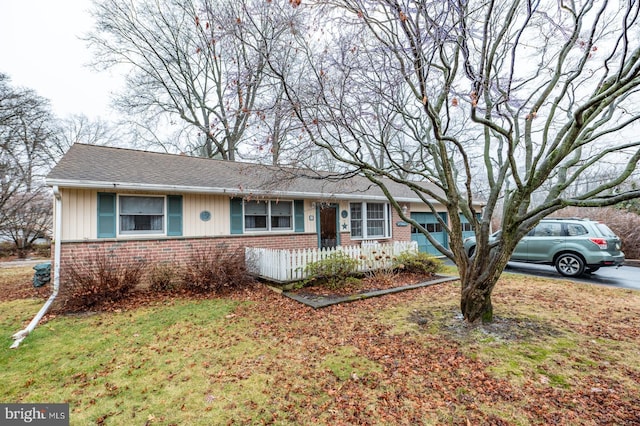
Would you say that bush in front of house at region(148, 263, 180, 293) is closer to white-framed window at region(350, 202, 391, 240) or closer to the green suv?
white-framed window at region(350, 202, 391, 240)

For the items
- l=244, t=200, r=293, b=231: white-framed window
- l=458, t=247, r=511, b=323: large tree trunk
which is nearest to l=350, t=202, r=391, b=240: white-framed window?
l=244, t=200, r=293, b=231: white-framed window

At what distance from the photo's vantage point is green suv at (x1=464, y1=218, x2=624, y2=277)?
798 centimetres

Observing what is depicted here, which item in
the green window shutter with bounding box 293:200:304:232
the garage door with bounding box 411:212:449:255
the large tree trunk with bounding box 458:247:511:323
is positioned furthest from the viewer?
the garage door with bounding box 411:212:449:255

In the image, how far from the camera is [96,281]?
5.84m

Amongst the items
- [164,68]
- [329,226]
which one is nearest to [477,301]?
[329,226]

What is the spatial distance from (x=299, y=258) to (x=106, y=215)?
4685 mm

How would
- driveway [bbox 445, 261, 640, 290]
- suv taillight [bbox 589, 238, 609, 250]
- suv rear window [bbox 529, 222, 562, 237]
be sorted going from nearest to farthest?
driveway [bbox 445, 261, 640, 290]
suv taillight [bbox 589, 238, 609, 250]
suv rear window [bbox 529, 222, 562, 237]

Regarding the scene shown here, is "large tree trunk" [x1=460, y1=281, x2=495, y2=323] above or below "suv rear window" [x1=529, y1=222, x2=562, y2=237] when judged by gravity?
below

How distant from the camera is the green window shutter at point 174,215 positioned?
7531mm

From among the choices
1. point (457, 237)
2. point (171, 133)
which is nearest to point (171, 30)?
point (171, 133)

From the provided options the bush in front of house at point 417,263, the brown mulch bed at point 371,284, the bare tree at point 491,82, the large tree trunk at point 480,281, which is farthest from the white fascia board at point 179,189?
the large tree trunk at point 480,281

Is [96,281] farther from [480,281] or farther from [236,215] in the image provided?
[480,281]

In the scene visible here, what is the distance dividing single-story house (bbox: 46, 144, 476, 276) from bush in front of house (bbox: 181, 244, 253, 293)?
0.70 metres

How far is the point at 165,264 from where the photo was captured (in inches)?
282
